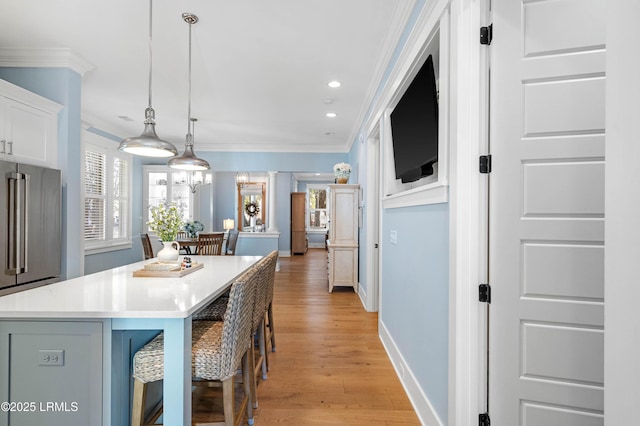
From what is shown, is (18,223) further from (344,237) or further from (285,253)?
(285,253)

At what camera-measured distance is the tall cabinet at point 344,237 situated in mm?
5086

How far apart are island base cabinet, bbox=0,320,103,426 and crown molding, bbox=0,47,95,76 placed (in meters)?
2.83

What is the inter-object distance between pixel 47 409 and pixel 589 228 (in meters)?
2.41

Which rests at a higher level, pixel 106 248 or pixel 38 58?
pixel 38 58

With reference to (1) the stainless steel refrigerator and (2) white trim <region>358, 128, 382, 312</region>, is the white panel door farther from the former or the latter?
(1) the stainless steel refrigerator

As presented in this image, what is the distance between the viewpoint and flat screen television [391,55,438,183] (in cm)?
183

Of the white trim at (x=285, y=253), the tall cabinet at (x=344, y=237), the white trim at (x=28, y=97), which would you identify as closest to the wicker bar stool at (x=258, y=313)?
the white trim at (x=28, y=97)

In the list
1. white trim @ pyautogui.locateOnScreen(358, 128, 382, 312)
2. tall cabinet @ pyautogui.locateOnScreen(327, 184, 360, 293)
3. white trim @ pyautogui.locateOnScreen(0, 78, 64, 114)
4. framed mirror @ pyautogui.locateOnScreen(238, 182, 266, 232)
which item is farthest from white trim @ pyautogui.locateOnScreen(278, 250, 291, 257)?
white trim @ pyautogui.locateOnScreen(0, 78, 64, 114)

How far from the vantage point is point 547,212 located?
136 cm

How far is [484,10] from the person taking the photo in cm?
146

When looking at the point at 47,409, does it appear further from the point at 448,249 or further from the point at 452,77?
the point at 452,77

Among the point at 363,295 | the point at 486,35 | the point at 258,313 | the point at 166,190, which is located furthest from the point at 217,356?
the point at 166,190

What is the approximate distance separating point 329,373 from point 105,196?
5.03 m

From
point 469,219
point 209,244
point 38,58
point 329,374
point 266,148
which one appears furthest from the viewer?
point 266,148
